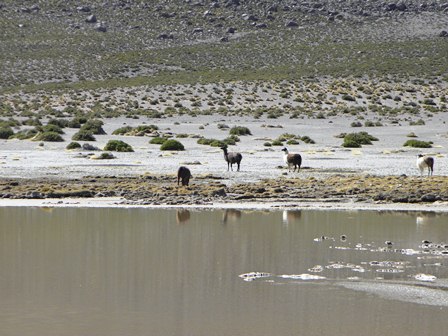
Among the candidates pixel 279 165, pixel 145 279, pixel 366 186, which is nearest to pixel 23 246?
pixel 145 279

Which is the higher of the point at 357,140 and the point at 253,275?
the point at 357,140

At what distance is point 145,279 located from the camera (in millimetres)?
12820

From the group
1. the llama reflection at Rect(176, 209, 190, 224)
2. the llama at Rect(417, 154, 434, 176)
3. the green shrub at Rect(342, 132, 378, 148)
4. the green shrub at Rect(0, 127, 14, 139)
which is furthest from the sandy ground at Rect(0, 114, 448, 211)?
the green shrub at Rect(0, 127, 14, 139)

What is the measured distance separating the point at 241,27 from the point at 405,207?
2993 inches

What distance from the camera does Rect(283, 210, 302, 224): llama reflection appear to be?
1896 centimetres

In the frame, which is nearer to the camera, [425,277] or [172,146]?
[425,277]

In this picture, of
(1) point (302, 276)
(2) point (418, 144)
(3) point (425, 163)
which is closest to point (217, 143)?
(2) point (418, 144)

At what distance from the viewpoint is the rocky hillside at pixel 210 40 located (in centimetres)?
8219

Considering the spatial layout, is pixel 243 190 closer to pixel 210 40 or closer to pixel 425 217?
pixel 425 217

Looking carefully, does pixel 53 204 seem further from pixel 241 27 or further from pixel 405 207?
pixel 241 27

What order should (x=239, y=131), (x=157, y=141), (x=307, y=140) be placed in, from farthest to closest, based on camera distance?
(x=239, y=131) < (x=307, y=140) < (x=157, y=141)

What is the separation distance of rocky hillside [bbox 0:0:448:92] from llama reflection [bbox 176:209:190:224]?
→ 192 ft

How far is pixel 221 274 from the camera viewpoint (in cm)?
1317

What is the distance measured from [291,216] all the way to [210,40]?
74.6m
